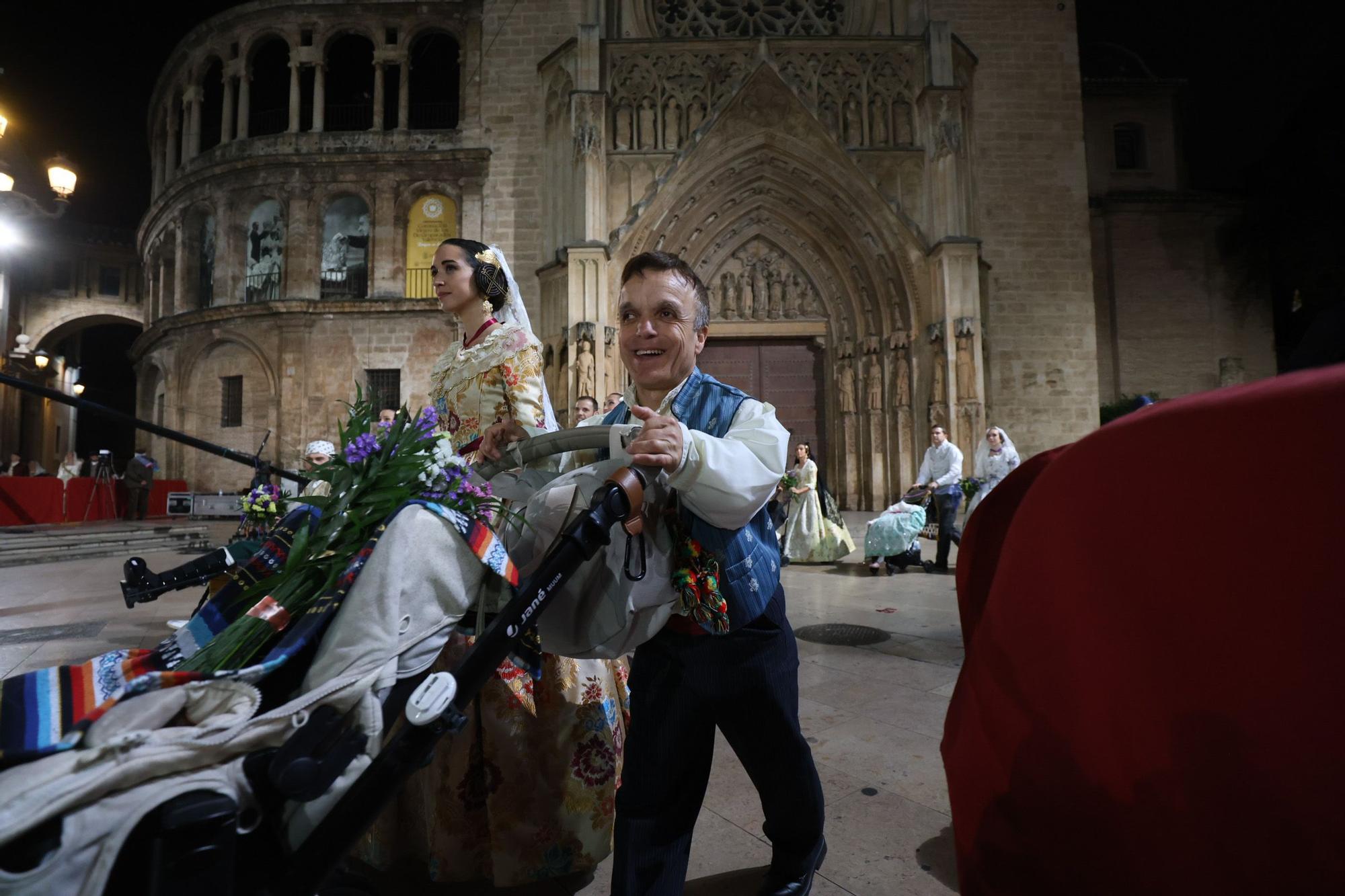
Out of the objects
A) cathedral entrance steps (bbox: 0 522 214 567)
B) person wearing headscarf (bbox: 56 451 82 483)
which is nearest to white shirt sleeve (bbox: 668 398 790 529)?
cathedral entrance steps (bbox: 0 522 214 567)

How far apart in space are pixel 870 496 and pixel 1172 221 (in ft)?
43.8

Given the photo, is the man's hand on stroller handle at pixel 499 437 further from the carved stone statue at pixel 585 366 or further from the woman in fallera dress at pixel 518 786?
the carved stone statue at pixel 585 366

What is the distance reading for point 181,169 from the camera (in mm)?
20422

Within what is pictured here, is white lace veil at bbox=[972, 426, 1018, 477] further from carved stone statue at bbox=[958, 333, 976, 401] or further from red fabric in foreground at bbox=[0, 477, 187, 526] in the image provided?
red fabric in foreground at bbox=[0, 477, 187, 526]

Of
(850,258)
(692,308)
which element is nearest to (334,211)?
(850,258)

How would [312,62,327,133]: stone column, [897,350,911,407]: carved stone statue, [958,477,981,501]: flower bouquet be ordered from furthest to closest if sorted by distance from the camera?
[312,62,327,133]: stone column
[897,350,911,407]: carved stone statue
[958,477,981,501]: flower bouquet

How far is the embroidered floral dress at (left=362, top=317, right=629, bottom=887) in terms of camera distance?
1923mm

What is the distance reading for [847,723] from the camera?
3.20 metres

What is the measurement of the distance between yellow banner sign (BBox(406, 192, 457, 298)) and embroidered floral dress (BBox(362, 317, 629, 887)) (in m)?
17.8

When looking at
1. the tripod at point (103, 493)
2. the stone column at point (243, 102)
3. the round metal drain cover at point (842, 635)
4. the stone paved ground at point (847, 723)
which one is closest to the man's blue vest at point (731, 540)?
the stone paved ground at point (847, 723)

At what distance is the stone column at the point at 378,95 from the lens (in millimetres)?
18344

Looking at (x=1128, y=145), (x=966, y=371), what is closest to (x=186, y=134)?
(x=966, y=371)

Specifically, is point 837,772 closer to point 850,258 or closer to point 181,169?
point 850,258

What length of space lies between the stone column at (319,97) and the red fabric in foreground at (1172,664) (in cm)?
2200
